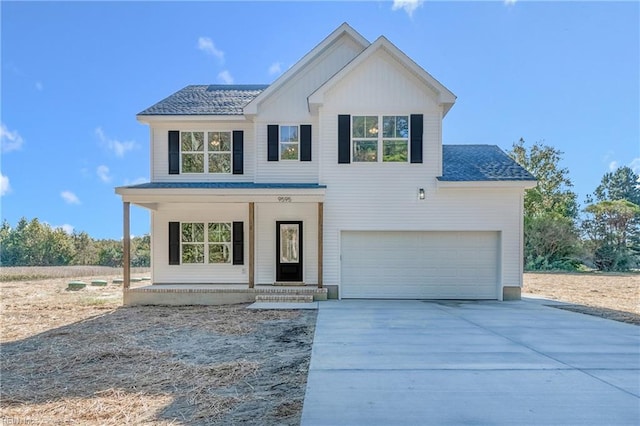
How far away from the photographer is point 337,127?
36.2 ft

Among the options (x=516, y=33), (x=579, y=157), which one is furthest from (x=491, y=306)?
(x=579, y=157)

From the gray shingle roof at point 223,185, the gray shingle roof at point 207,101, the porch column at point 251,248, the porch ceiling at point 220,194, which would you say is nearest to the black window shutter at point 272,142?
the gray shingle roof at point 223,185

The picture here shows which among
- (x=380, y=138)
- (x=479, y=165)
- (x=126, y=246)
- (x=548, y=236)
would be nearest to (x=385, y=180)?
(x=380, y=138)

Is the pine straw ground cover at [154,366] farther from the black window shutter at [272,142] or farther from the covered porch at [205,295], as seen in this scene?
the black window shutter at [272,142]

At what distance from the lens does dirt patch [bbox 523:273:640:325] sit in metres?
9.20

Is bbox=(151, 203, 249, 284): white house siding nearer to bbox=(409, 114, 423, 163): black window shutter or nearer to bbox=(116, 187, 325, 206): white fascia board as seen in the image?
bbox=(116, 187, 325, 206): white fascia board

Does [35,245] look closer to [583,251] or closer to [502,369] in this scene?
[502,369]

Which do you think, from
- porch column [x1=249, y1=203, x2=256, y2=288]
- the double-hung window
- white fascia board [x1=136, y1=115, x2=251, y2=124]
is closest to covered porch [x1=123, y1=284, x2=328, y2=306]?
porch column [x1=249, y1=203, x2=256, y2=288]

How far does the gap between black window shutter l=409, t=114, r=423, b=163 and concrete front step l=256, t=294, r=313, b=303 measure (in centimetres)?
520

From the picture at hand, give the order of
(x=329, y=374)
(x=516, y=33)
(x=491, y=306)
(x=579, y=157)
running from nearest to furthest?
(x=329, y=374) → (x=491, y=306) → (x=516, y=33) → (x=579, y=157)

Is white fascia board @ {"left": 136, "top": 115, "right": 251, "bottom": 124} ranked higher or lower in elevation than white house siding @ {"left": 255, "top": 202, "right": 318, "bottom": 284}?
higher

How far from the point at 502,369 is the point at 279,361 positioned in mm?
2923

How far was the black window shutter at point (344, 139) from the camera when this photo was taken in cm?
1102

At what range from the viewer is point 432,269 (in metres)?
11.1
